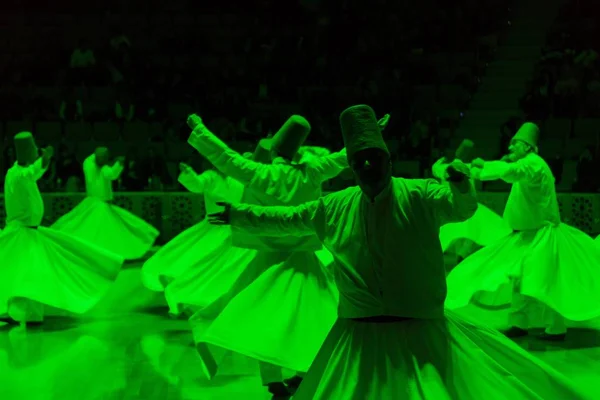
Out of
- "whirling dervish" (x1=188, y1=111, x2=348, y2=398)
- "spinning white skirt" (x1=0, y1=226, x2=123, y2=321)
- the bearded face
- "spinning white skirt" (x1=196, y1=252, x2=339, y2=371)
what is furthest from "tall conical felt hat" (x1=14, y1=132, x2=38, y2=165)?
the bearded face

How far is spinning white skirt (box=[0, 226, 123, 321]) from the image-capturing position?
8.76m

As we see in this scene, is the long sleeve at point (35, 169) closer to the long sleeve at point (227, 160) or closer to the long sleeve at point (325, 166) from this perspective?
the long sleeve at point (227, 160)

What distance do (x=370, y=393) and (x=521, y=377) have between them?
0.69m

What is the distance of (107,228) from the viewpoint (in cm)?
1344

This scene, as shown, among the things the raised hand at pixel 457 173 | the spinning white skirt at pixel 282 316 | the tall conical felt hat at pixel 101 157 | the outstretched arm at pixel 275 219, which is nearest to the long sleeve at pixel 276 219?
the outstretched arm at pixel 275 219

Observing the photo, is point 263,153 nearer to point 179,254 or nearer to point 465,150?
point 179,254

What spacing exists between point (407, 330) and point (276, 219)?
90 cm

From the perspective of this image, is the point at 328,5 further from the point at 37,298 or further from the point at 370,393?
the point at 370,393

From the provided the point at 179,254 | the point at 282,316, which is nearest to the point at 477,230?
the point at 179,254

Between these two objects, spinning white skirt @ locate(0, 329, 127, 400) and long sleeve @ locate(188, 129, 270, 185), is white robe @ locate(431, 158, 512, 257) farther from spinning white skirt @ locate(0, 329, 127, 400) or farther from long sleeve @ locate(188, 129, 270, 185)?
long sleeve @ locate(188, 129, 270, 185)

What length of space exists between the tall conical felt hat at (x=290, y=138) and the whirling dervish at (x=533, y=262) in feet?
6.18

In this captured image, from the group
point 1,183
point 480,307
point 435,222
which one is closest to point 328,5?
point 1,183

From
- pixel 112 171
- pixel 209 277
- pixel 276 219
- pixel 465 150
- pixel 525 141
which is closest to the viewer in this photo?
pixel 276 219

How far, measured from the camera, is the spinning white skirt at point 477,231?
12.7 meters
